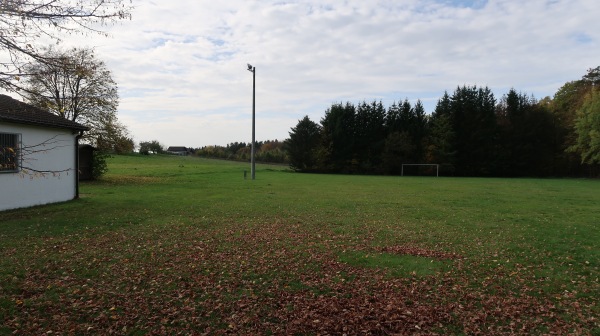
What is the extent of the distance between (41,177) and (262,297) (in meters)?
13.1

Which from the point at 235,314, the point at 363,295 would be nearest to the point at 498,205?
the point at 363,295

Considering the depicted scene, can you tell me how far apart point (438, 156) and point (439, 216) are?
135 feet

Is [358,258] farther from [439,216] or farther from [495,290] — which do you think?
[439,216]

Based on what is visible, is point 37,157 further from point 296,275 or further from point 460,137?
point 460,137

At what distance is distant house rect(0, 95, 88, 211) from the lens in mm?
12812

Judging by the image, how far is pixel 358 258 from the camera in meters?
7.28

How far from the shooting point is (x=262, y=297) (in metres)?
5.26

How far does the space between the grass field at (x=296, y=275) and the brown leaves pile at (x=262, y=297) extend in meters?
0.02

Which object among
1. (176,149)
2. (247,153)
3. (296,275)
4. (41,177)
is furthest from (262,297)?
(176,149)

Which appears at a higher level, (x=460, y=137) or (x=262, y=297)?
(x=460, y=137)

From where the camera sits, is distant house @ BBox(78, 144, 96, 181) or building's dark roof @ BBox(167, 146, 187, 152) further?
building's dark roof @ BBox(167, 146, 187, 152)

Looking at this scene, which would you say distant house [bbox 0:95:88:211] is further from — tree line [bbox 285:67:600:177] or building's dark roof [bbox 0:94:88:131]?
tree line [bbox 285:67:600:177]

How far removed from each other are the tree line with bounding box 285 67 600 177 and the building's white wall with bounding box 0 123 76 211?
40.4 metres

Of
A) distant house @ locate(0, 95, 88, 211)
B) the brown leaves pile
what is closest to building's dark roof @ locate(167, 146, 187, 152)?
distant house @ locate(0, 95, 88, 211)
